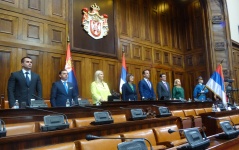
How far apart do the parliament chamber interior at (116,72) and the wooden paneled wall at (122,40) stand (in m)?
0.02

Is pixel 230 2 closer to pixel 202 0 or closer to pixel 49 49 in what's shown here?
pixel 202 0

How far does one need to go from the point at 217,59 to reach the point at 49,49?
15.7 feet

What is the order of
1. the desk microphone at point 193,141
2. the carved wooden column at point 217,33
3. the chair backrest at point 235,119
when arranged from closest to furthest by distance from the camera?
1. the desk microphone at point 193,141
2. the chair backrest at point 235,119
3. the carved wooden column at point 217,33

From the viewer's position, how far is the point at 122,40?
5.91 meters

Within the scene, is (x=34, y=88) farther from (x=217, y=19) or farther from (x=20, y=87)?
(x=217, y=19)

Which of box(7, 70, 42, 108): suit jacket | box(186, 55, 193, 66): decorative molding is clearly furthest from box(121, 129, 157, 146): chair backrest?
box(186, 55, 193, 66): decorative molding

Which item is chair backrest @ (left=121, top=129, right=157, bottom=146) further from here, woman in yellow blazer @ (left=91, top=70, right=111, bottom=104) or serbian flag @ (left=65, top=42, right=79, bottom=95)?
serbian flag @ (left=65, top=42, right=79, bottom=95)

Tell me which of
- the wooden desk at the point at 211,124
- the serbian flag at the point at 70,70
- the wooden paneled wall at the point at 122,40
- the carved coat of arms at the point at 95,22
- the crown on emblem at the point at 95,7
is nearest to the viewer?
the wooden desk at the point at 211,124

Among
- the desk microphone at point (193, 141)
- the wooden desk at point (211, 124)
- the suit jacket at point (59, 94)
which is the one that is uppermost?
the suit jacket at point (59, 94)

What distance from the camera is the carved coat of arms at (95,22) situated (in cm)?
516

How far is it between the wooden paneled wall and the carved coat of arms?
1.20 ft

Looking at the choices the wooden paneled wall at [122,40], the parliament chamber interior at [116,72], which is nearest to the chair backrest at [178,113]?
the parliament chamber interior at [116,72]

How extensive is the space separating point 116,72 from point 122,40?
879mm

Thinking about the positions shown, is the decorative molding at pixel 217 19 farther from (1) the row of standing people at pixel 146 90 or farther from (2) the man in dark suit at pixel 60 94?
(2) the man in dark suit at pixel 60 94
